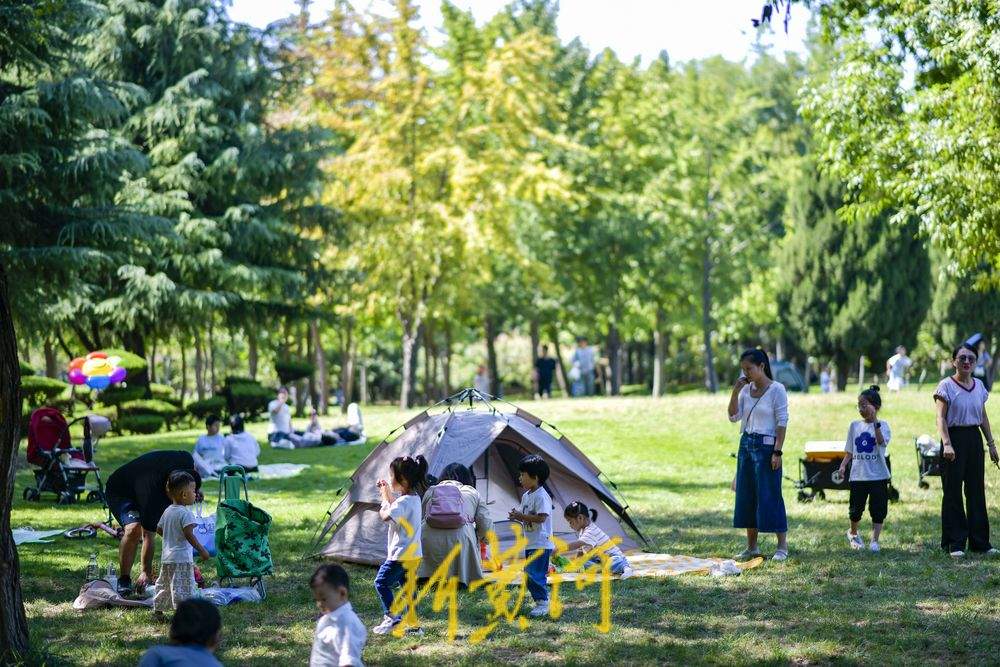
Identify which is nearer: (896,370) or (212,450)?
(212,450)

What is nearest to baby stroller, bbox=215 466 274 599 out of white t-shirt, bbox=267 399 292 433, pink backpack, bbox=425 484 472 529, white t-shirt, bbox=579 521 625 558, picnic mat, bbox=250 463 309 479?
pink backpack, bbox=425 484 472 529

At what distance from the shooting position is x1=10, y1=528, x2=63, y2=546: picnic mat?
1202 centimetres

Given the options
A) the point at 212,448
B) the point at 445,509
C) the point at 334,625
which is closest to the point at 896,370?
the point at 212,448

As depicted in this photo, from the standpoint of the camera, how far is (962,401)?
10312 millimetres

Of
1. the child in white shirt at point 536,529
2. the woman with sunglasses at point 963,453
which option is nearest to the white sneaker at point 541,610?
the child in white shirt at point 536,529

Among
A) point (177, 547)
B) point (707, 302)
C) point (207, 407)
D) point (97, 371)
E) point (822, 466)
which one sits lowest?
point (177, 547)

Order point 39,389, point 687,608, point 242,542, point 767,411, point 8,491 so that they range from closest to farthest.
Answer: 1. point 8,491
2. point 687,608
3. point 242,542
4. point 767,411
5. point 39,389

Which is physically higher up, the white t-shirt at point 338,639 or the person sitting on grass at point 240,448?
the person sitting on grass at point 240,448

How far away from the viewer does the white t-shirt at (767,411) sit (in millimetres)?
10219

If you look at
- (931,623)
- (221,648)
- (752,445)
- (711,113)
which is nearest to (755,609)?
(931,623)

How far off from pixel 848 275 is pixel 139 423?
2208 centimetres

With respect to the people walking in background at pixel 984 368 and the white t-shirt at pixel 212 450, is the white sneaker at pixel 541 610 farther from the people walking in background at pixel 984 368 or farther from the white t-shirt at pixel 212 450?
the people walking in background at pixel 984 368

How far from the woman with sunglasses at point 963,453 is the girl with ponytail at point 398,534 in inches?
189

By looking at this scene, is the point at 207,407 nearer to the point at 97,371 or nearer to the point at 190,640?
the point at 97,371
